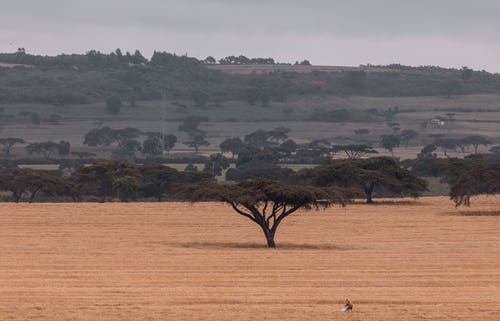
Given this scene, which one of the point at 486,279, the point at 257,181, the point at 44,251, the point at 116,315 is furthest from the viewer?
the point at 257,181

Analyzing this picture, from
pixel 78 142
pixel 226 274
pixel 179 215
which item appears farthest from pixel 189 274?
pixel 78 142

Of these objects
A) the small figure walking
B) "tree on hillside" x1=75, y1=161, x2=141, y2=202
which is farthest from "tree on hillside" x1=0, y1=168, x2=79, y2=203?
the small figure walking

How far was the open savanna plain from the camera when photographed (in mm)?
29578

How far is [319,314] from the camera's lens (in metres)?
28.7

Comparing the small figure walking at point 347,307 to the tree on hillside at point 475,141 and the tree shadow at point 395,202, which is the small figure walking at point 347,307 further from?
the tree on hillside at point 475,141

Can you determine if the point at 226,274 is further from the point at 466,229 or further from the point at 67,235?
the point at 466,229

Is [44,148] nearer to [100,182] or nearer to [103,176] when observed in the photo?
[100,182]

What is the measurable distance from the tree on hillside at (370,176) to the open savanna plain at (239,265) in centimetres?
795

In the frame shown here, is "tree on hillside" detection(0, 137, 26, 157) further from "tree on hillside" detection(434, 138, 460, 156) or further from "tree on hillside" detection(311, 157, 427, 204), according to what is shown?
"tree on hillside" detection(311, 157, 427, 204)

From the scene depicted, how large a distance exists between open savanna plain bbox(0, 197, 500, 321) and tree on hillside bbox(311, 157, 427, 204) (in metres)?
7.95

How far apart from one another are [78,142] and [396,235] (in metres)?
147

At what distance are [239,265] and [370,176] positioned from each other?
3731cm

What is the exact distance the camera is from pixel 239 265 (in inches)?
1599

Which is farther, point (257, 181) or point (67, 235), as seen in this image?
point (67, 235)
